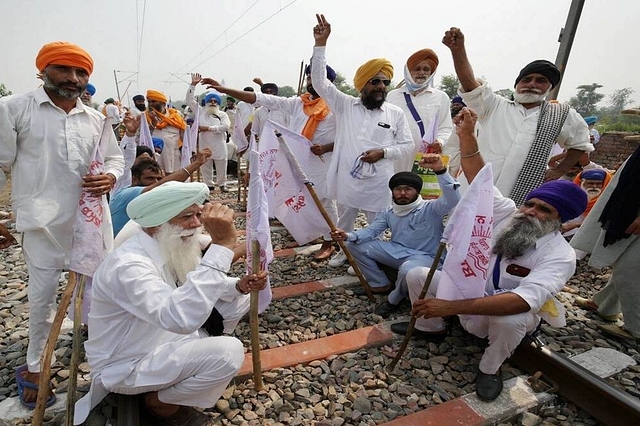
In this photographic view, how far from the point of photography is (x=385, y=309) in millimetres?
3609

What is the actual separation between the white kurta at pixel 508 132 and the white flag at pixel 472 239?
1.10 metres

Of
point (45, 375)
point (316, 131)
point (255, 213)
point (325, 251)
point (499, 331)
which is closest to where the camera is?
point (45, 375)

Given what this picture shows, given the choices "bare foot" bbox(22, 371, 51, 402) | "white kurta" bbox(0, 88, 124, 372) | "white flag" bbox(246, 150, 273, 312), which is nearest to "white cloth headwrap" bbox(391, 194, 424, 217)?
"white flag" bbox(246, 150, 273, 312)

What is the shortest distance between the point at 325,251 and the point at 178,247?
2.94 m

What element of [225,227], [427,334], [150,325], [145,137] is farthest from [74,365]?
[145,137]

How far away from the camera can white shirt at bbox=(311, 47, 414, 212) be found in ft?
13.7

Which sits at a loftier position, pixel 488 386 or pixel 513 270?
pixel 513 270

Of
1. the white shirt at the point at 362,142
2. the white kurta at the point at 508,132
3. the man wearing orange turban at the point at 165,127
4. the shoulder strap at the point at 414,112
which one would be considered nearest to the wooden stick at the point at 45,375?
the white shirt at the point at 362,142

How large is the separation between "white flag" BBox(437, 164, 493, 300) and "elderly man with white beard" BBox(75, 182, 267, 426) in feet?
4.84

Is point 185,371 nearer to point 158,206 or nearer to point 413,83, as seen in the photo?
point 158,206

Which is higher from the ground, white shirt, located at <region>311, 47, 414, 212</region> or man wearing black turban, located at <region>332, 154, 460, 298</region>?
white shirt, located at <region>311, 47, 414, 212</region>

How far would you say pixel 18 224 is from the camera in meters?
2.46

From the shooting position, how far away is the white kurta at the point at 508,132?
3373 millimetres

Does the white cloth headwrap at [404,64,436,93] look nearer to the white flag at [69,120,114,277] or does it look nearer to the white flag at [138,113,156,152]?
the white flag at [69,120,114,277]
